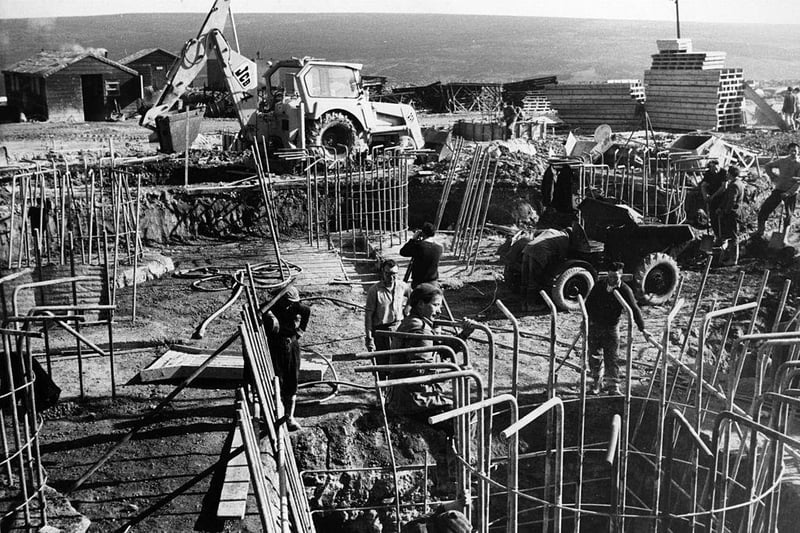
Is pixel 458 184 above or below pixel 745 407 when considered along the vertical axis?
above

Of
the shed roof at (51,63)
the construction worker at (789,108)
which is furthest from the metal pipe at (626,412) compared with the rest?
the shed roof at (51,63)

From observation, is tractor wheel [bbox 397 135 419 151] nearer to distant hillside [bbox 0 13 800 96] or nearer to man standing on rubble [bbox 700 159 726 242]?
man standing on rubble [bbox 700 159 726 242]

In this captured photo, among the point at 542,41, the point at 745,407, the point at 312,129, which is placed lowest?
the point at 745,407

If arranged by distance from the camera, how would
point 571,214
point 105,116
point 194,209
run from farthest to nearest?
point 105,116 → point 194,209 → point 571,214

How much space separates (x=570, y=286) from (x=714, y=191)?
513 centimetres

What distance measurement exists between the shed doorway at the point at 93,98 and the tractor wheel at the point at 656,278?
28909 millimetres

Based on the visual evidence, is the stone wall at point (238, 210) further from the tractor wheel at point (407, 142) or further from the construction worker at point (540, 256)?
the construction worker at point (540, 256)

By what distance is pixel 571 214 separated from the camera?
1294 cm

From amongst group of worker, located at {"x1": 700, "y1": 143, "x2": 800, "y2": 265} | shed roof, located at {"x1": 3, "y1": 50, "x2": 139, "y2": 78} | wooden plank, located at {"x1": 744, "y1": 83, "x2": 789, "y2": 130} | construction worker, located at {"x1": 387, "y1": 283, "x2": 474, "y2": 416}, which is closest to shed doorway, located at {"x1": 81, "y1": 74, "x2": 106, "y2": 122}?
shed roof, located at {"x1": 3, "y1": 50, "x2": 139, "y2": 78}

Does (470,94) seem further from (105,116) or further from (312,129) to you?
(312,129)

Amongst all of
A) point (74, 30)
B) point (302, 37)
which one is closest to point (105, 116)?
point (74, 30)

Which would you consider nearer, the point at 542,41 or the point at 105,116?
the point at 105,116

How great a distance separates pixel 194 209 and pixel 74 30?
90.7 meters

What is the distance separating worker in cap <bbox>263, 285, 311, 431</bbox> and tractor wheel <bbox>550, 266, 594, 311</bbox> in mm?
4894
